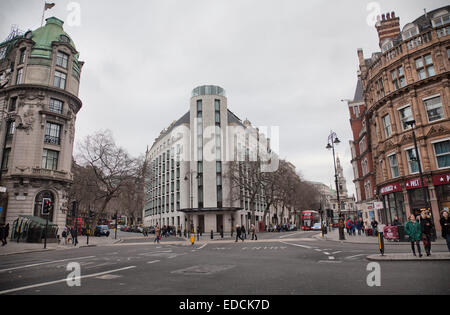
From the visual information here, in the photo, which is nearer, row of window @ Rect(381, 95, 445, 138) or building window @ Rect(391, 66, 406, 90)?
row of window @ Rect(381, 95, 445, 138)

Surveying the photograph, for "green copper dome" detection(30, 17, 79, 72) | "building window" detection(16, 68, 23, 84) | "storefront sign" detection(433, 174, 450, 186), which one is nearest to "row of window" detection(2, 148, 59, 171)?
"building window" detection(16, 68, 23, 84)

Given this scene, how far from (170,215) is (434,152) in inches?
2110

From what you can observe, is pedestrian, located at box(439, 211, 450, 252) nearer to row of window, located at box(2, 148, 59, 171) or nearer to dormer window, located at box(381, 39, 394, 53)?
dormer window, located at box(381, 39, 394, 53)

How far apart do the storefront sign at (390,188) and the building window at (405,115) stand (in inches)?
209

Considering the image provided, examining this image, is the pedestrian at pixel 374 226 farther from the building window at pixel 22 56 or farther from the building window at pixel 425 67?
the building window at pixel 22 56

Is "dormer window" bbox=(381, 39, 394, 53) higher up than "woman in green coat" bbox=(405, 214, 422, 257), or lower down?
higher up

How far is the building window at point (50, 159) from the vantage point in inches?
1309

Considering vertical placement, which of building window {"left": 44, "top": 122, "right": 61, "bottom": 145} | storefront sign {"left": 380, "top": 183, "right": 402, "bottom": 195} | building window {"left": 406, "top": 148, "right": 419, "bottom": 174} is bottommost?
storefront sign {"left": 380, "top": 183, "right": 402, "bottom": 195}

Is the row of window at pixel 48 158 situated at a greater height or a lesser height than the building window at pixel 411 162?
greater

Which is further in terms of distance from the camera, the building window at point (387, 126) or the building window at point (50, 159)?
the building window at point (50, 159)

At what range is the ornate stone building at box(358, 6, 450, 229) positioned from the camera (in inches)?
893

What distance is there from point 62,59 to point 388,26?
4038cm

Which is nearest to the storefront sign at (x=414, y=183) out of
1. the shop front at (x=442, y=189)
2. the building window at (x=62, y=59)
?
the shop front at (x=442, y=189)

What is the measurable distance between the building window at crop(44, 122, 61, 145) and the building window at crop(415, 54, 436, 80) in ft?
130
